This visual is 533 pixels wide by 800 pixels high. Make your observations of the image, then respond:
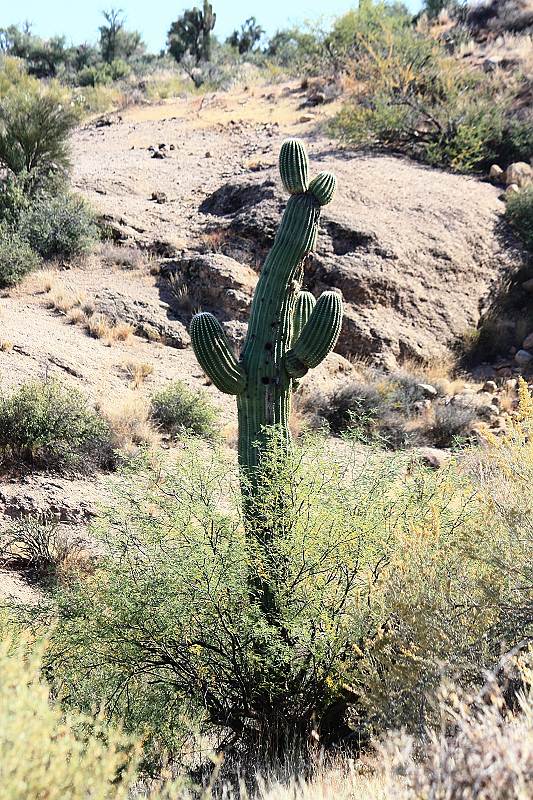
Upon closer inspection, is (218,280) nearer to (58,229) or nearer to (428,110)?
(58,229)

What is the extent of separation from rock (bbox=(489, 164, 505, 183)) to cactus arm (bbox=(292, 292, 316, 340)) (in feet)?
43.0

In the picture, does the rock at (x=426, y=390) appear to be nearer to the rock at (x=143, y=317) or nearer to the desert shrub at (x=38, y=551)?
the rock at (x=143, y=317)

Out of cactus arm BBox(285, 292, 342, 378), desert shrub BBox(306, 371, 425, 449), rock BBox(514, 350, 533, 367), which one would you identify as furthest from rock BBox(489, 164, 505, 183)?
cactus arm BBox(285, 292, 342, 378)

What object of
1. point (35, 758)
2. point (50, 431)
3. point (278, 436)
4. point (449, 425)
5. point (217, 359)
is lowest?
point (50, 431)

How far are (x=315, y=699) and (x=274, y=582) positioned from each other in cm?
83

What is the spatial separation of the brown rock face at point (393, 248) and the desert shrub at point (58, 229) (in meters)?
2.66

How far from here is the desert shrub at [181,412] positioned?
11086 millimetres

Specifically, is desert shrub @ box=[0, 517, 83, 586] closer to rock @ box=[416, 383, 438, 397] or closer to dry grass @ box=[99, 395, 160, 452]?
dry grass @ box=[99, 395, 160, 452]

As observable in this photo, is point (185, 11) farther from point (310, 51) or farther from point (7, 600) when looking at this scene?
point (7, 600)

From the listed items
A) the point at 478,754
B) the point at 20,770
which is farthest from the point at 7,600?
the point at 478,754

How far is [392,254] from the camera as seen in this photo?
1533 centimetres

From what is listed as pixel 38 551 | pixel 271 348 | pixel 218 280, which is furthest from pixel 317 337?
pixel 218 280

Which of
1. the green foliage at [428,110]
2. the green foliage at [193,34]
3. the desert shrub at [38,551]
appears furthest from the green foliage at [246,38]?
the desert shrub at [38,551]

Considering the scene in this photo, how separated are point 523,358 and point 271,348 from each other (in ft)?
30.2
